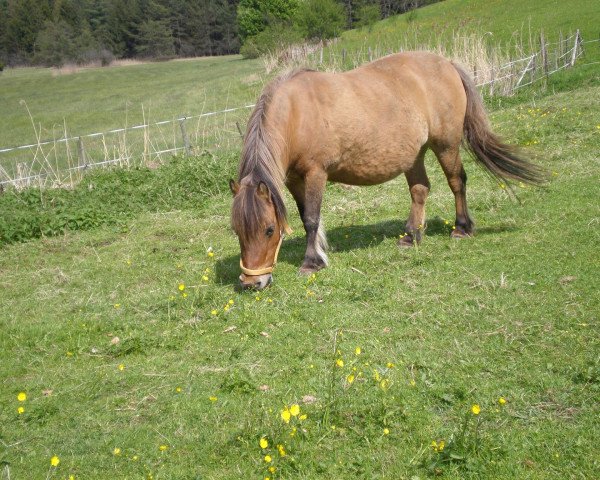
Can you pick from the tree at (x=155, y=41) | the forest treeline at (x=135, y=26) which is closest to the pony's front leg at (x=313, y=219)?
the forest treeline at (x=135, y=26)

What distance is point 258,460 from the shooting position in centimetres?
321

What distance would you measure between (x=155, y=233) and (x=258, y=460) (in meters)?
5.51

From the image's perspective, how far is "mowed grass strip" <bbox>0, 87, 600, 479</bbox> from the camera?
3232 millimetres

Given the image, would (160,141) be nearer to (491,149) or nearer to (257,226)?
(491,149)

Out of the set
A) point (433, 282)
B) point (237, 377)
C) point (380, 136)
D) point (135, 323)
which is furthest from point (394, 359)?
point (380, 136)

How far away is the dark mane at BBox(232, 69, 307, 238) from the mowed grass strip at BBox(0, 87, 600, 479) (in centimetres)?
71

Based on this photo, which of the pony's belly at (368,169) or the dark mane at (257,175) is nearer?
the dark mane at (257,175)

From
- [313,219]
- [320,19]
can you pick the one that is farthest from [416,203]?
[320,19]

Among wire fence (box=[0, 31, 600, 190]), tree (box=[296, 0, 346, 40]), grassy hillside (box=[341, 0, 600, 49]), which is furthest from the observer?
tree (box=[296, 0, 346, 40])

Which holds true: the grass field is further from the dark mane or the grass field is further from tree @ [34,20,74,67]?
tree @ [34,20,74,67]

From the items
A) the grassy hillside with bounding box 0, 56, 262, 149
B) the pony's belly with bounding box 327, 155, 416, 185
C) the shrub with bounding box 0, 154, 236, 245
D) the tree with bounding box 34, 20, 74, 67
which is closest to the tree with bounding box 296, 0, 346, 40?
the grassy hillside with bounding box 0, 56, 262, 149

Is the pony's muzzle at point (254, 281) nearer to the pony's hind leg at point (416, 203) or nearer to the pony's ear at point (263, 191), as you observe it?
the pony's ear at point (263, 191)

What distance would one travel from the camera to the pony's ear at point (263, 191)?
17.4 feet

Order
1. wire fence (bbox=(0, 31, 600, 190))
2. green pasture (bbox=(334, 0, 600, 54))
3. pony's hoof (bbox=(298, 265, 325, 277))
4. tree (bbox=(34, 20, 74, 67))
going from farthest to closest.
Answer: tree (bbox=(34, 20, 74, 67)) → green pasture (bbox=(334, 0, 600, 54)) → wire fence (bbox=(0, 31, 600, 190)) → pony's hoof (bbox=(298, 265, 325, 277))
